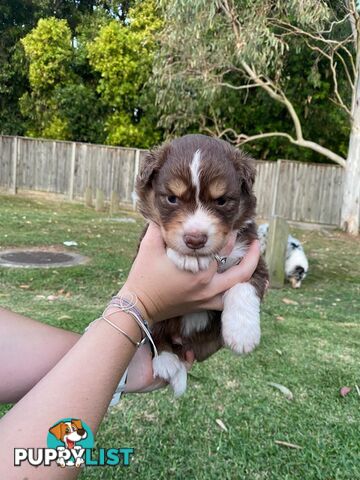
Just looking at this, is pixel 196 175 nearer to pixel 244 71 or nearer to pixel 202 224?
pixel 202 224

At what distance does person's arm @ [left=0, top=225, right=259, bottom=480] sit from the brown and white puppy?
0.11 metres

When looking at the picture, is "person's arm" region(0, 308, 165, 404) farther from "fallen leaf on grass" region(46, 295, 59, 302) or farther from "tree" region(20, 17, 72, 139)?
"tree" region(20, 17, 72, 139)

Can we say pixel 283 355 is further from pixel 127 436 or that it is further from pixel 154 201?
pixel 154 201

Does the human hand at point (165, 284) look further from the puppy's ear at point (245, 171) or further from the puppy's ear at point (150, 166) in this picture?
the puppy's ear at point (245, 171)

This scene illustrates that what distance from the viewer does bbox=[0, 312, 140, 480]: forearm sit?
1.45 metres

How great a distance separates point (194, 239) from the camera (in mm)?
2211

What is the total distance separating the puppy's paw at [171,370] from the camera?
2621 millimetres

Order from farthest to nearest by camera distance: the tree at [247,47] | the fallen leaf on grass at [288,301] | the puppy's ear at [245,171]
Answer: the tree at [247,47], the fallen leaf on grass at [288,301], the puppy's ear at [245,171]

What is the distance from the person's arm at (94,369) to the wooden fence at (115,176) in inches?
555

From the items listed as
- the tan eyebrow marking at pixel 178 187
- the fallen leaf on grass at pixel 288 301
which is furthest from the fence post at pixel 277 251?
the tan eyebrow marking at pixel 178 187

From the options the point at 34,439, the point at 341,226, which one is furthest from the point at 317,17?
the point at 34,439

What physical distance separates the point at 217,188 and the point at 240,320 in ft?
2.06

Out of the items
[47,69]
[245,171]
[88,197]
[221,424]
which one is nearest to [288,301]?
[221,424]

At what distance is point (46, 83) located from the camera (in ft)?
67.7
